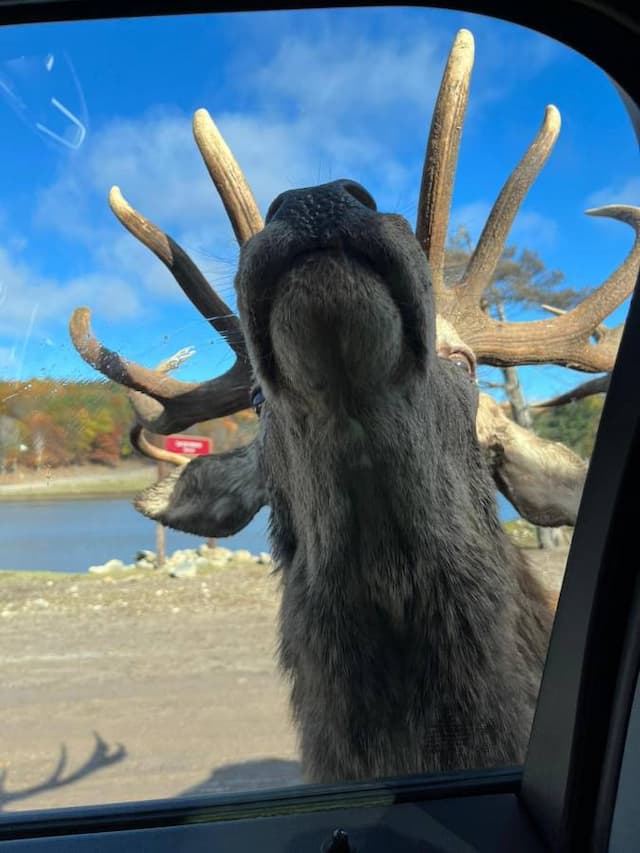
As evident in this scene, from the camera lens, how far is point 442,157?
2555mm

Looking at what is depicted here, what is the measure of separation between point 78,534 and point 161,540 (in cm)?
75

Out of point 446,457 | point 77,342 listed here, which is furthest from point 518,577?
point 77,342

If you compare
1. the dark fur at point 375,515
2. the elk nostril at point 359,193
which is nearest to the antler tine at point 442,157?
the dark fur at point 375,515

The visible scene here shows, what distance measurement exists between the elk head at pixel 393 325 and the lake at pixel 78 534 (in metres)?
0.12

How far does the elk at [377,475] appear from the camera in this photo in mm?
1681

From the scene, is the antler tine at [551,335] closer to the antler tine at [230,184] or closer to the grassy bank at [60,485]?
the antler tine at [230,184]

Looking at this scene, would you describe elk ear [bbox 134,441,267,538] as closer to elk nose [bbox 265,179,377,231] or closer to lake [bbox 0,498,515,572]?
lake [bbox 0,498,515,572]

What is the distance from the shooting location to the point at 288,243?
162 centimetres

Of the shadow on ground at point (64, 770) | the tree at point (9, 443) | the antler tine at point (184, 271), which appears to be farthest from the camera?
the antler tine at point (184, 271)

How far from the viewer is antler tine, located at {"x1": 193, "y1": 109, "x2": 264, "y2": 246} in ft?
7.95

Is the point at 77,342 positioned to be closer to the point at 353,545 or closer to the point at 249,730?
the point at 353,545

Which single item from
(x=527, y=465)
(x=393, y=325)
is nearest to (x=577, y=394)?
(x=527, y=465)

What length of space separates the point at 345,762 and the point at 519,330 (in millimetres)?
2054

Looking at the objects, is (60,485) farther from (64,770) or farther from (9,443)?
(64,770)
